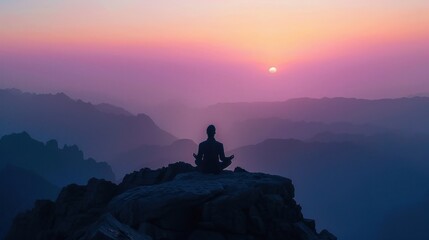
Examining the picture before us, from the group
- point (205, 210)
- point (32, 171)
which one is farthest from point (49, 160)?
point (205, 210)

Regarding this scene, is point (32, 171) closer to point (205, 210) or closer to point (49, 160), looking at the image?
point (49, 160)

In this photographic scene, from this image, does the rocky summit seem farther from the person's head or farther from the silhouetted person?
the person's head

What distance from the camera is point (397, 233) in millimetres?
159125

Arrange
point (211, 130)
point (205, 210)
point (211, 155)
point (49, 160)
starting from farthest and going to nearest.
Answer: point (49, 160) < point (211, 155) < point (211, 130) < point (205, 210)

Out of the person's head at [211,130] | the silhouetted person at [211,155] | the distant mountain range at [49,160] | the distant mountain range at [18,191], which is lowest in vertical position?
the distant mountain range at [18,191]

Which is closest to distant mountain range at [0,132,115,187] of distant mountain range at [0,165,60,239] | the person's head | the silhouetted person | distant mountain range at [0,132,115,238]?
distant mountain range at [0,132,115,238]

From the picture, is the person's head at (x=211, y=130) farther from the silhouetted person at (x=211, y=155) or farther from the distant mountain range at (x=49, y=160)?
the distant mountain range at (x=49, y=160)

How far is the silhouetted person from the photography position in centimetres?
2581

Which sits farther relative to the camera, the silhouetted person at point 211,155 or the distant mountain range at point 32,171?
the distant mountain range at point 32,171

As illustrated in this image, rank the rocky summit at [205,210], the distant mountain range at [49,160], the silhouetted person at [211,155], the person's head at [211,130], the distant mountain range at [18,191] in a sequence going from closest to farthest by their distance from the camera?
the rocky summit at [205,210] < the person's head at [211,130] < the silhouetted person at [211,155] < the distant mountain range at [18,191] < the distant mountain range at [49,160]

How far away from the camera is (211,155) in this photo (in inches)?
1022

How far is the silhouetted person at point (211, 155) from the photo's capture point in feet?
84.7

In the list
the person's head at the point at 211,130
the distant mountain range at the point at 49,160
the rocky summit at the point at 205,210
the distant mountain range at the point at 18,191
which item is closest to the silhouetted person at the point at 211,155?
the person's head at the point at 211,130

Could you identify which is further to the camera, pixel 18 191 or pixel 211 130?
pixel 18 191
